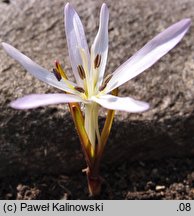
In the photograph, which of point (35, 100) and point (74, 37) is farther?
point (74, 37)

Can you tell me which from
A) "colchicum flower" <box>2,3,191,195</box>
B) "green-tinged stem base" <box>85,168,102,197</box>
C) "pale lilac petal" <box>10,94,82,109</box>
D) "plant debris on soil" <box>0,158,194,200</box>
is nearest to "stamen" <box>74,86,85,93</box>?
"colchicum flower" <box>2,3,191,195</box>

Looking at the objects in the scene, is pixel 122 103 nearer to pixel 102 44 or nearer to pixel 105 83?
pixel 105 83

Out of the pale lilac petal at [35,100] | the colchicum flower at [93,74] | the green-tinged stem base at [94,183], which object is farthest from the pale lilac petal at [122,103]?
the green-tinged stem base at [94,183]

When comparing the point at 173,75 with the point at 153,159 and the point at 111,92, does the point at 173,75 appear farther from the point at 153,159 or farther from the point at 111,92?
the point at 111,92

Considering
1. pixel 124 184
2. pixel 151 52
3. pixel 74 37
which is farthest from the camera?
pixel 124 184

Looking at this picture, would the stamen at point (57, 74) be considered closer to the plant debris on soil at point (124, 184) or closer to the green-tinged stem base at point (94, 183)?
the green-tinged stem base at point (94, 183)

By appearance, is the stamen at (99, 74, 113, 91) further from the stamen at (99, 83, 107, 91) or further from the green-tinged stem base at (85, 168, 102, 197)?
the green-tinged stem base at (85, 168, 102, 197)

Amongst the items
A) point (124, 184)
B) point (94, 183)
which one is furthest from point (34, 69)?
point (124, 184)
